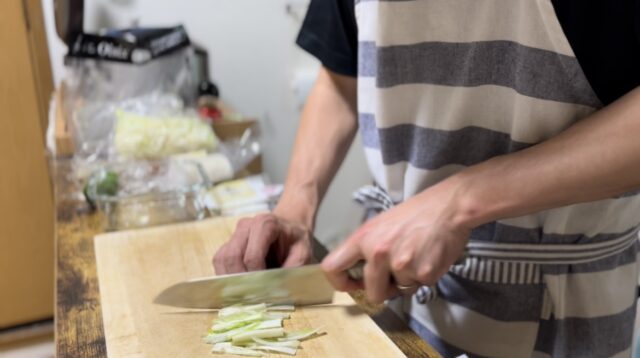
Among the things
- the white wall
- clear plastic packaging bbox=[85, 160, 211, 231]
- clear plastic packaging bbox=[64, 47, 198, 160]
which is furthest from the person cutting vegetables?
the white wall

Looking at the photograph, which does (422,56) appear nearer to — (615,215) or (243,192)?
(615,215)

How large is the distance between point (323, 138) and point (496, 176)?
14.1 inches

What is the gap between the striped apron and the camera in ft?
1.97

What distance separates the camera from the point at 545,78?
23.5 inches

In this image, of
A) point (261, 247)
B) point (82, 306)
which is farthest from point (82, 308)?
point (261, 247)

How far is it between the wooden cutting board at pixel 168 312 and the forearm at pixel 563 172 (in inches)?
7.3

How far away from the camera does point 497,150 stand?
662 mm

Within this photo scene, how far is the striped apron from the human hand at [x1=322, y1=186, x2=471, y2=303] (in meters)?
0.11

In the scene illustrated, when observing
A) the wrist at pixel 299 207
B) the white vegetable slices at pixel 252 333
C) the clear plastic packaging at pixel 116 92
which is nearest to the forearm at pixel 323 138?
the wrist at pixel 299 207

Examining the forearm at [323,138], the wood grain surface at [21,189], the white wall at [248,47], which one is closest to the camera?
the forearm at [323,138]

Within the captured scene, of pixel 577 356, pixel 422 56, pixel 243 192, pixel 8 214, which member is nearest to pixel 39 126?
pixel 8 214

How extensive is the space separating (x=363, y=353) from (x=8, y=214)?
4.88ft

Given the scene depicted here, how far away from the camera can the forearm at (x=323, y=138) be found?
2.84ft

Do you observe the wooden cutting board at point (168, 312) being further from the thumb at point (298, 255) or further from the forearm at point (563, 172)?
the forearm at point (563, 172)
